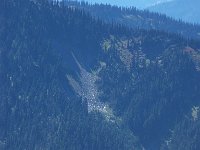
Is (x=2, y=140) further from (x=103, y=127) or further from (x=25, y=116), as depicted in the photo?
(x=103, y=127)

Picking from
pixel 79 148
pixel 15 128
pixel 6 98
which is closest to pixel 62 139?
pixel 79 148

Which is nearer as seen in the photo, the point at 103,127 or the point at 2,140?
the point at 2,140

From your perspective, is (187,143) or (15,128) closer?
(15,128)

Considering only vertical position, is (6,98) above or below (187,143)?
above

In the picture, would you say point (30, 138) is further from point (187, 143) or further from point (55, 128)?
point (187, 143)

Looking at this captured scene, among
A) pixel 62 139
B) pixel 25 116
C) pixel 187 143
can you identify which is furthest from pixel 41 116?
pixel 187 143

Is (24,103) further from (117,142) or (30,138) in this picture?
(117,142)

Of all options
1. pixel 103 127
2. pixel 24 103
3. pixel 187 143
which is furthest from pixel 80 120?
pixel 187 143
